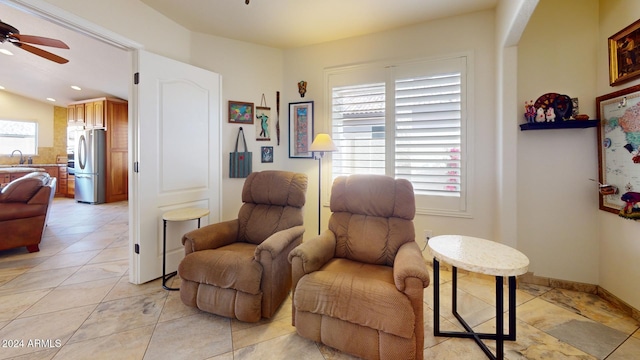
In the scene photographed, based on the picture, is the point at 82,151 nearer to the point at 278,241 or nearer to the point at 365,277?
the point at 278,241

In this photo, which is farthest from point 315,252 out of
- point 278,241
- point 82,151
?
point 82,151

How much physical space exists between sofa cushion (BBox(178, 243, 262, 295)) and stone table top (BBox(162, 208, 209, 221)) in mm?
509

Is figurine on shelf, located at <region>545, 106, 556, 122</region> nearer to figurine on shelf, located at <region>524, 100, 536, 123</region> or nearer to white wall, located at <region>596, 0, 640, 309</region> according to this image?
figurine on shelf, located at <region>524, 100, 536, 123</region>

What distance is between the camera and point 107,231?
416cm


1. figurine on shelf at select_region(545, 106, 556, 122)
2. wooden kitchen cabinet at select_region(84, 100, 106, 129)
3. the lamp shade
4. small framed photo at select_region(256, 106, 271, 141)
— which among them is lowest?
the lamp shade

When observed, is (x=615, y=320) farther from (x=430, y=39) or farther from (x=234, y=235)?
(x=234, y=235)

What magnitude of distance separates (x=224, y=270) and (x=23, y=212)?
3.25m

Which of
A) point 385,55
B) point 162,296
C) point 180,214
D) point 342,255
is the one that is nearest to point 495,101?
point 385,55

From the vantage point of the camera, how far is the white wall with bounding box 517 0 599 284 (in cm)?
223

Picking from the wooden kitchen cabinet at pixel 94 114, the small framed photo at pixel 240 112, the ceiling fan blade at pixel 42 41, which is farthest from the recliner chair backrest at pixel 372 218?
the wooden kitchen cabinet at pixel 94 114

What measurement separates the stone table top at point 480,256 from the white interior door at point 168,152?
96.0 inches

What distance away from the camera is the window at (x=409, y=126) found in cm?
266

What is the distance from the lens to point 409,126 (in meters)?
2.82

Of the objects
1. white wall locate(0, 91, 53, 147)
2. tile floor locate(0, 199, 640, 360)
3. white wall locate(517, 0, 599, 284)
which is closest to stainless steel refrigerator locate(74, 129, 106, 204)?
white wall locate(0, 91, 53, 147)
